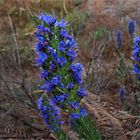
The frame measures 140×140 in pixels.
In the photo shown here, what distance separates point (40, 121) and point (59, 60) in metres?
2.06

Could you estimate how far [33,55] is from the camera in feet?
19.4

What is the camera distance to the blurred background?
430 centimetres

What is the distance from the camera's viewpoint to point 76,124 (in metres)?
2.74

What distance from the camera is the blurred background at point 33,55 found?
4297 millimetres

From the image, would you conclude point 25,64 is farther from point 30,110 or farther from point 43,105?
point 43,105

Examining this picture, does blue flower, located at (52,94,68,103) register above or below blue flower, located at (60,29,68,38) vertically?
below

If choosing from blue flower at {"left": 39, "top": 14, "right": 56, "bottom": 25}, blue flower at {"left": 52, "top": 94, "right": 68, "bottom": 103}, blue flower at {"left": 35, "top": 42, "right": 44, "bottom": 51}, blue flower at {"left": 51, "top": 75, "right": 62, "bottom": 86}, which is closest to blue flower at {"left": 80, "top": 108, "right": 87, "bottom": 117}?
blue flower at {"left": 52, "top": 94, "right": 68, "bottom": 103}

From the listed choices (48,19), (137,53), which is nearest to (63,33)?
(48,19)

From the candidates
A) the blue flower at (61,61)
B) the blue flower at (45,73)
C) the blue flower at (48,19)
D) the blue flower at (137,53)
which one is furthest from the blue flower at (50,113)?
the blue flower at (137,53)

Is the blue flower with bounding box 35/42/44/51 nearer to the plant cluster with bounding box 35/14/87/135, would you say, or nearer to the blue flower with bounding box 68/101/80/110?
the plant cluster with bounding box 35/14/87/135

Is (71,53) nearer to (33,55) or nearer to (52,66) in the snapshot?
(52,66)

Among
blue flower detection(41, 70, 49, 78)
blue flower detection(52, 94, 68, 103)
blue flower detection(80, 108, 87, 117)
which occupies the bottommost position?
blue flower detection(80, 108, 87, 117)

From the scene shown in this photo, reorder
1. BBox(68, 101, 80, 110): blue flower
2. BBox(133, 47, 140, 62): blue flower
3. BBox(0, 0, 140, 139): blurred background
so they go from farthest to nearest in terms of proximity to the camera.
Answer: BBox(0, 0, 140, 139): blurred background → BBox(133, 47, 140, 62): blue flower → BBox(68, 101, 80, 110): blue flower

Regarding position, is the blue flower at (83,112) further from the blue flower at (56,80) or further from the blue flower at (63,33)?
the blue flower at (63,33)
